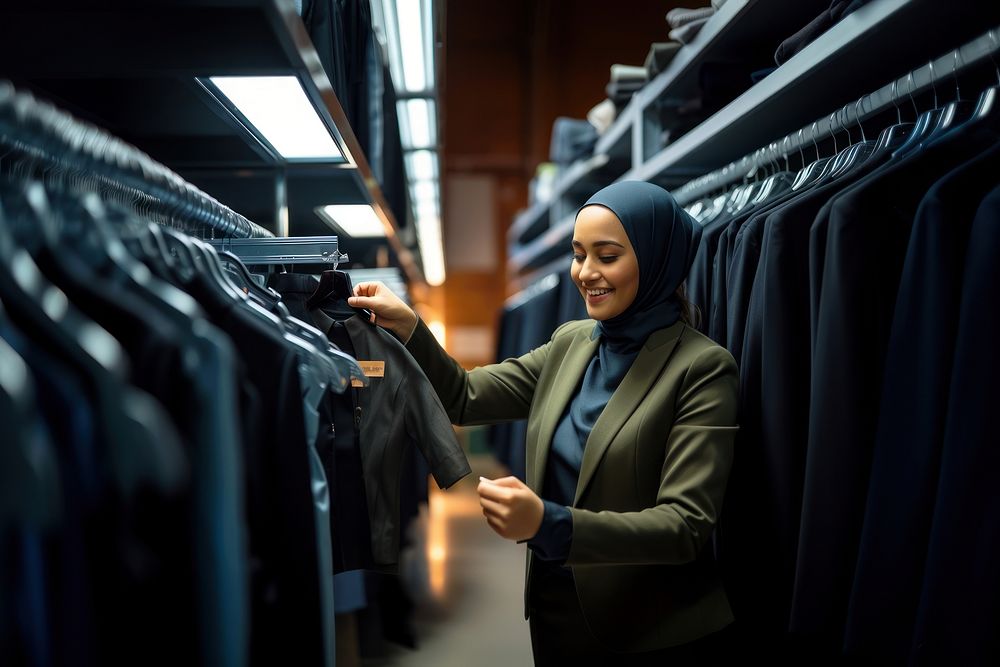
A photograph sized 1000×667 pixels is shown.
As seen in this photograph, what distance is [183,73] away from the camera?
1.24 meters

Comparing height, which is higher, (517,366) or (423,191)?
(423,191)

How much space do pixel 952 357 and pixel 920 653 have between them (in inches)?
17.0

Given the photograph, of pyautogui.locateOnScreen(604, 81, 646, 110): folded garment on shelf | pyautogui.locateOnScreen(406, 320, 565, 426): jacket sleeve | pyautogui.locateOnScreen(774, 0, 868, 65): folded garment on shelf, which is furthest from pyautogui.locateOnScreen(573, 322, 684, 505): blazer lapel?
pyautogui.locateOnScreen(604, 81, 646, 110): folded garment on shelf

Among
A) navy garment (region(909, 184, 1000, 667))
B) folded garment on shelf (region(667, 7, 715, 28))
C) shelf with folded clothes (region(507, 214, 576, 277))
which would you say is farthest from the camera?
shelf with folded clothes (region(507, 214, 576, 277))

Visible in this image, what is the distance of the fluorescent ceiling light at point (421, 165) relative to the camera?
135 inches

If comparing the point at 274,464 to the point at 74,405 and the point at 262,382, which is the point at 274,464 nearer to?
the point at 262,382

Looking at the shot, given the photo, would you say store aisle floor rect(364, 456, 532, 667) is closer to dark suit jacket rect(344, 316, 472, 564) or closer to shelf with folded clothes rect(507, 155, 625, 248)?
dark suit jacket rect(344, 316, 472, 564)

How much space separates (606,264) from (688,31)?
3.94ft

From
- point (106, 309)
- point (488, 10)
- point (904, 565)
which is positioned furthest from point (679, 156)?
point (488, 10)

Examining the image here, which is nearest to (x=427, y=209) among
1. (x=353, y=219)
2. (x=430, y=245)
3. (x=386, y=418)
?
(x=430, y=245)

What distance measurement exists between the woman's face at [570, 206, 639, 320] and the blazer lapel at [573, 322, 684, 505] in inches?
4.2

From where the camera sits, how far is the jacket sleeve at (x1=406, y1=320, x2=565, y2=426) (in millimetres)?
1651

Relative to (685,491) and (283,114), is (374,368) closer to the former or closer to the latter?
(283,114)

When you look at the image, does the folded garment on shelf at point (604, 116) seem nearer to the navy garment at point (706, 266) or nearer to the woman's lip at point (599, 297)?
the navy garment at point (706, 266)
